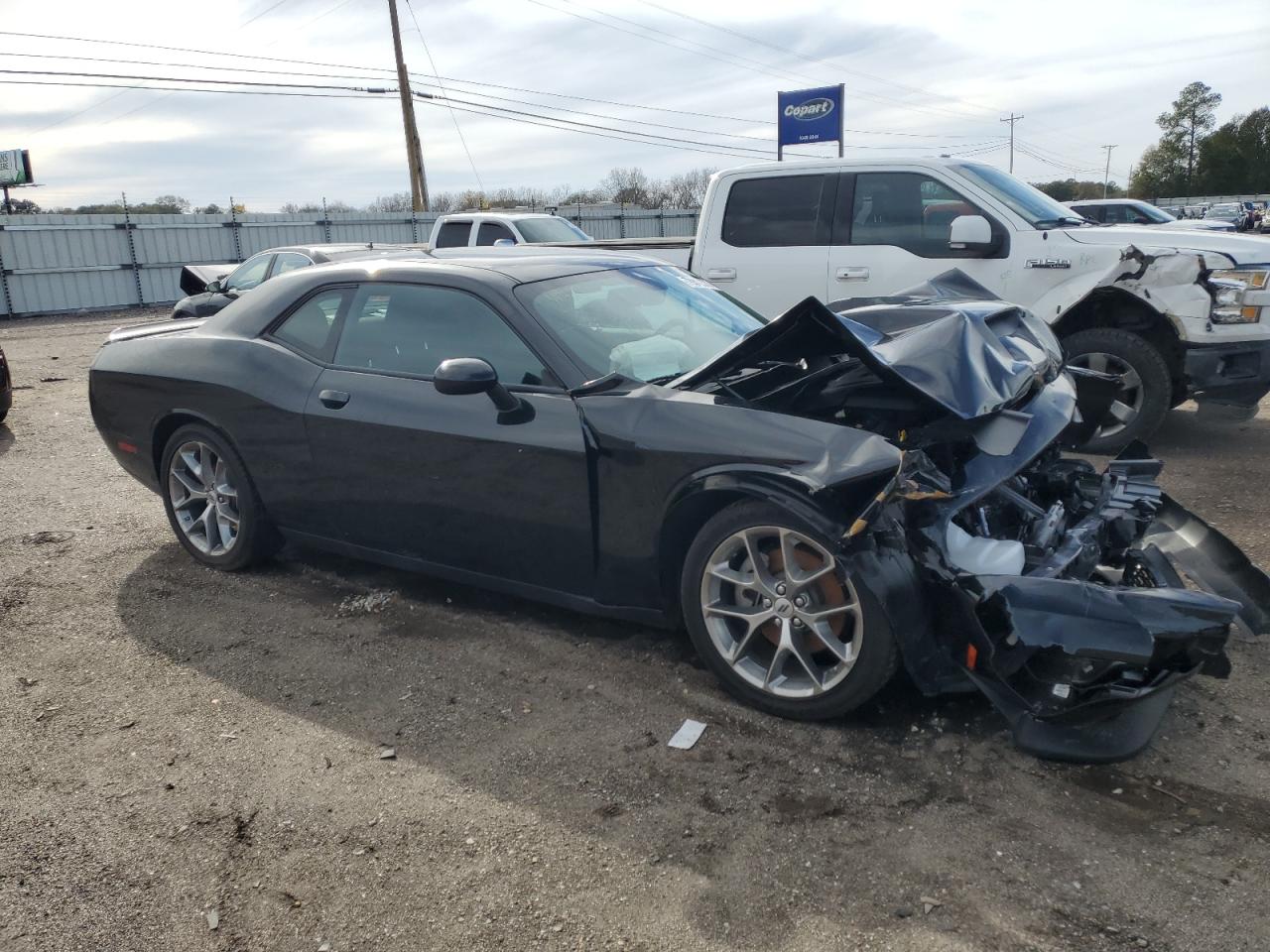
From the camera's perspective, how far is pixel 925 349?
3303mm

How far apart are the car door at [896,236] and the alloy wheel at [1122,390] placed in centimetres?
82

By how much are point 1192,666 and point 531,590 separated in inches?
90.8

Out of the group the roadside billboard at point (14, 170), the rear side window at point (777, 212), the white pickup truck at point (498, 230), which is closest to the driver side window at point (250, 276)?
the white pickup truck at point (498, 230)

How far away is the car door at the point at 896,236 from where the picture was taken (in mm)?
6926

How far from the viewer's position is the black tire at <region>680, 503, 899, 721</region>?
118 inches

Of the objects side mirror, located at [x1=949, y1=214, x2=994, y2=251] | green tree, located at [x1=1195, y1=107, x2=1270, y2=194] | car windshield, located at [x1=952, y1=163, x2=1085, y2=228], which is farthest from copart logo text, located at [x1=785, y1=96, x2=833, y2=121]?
green tree, located at [x1=1195, y1=107, x2=1270, y2=194]

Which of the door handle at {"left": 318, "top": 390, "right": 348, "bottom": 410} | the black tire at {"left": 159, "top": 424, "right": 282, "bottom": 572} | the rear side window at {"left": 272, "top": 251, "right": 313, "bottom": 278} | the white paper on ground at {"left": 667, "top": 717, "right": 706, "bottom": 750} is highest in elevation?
the rear side window at {"left": 272, "top": 251, "right": 313, "bottom": 278}

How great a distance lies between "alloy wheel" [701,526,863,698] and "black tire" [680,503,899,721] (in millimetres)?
18

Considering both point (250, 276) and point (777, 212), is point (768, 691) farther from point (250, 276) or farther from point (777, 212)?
point (250, 276)

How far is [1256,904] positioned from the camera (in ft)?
7.58

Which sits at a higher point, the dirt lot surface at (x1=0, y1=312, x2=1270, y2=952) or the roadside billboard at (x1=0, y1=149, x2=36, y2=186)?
the roadside billboard at (x1=0, y1=149, x2=36, y2=186)

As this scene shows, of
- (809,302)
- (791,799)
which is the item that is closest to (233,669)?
(791,799)

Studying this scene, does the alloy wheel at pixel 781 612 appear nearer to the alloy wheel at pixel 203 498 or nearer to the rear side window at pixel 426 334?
the rear side window at pixel 426 334

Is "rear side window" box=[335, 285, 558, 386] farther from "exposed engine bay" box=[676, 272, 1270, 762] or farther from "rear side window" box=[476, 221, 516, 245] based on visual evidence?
"rear side window" box=[476, 221, 516, 245]
